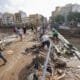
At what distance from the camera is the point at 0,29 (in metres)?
59.3

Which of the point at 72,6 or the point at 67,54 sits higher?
the point at 72,6

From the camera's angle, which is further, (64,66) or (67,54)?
(67,54)

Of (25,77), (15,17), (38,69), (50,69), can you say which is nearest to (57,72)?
(50,69)

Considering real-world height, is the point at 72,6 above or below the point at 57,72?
above

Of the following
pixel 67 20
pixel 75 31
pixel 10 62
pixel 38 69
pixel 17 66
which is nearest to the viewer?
pixel 38 69

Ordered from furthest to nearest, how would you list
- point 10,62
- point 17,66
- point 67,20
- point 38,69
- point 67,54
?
point 67,20 < point 67,54 < point 10,62 < point 17,66 < point 38,69

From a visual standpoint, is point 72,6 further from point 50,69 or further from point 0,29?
point 50,69

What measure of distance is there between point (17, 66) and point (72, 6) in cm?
11472

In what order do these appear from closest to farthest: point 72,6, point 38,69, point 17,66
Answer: point 38,69 → point 17,66 → point 72,6

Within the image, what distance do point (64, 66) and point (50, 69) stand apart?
1.64 m

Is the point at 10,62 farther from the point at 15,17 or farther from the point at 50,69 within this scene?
the point at 15,17

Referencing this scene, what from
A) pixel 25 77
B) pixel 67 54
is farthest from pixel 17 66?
pixel 67 54

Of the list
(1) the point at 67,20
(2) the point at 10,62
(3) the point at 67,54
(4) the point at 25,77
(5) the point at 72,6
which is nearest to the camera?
(4) the point at 25,77

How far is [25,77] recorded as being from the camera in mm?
8719
